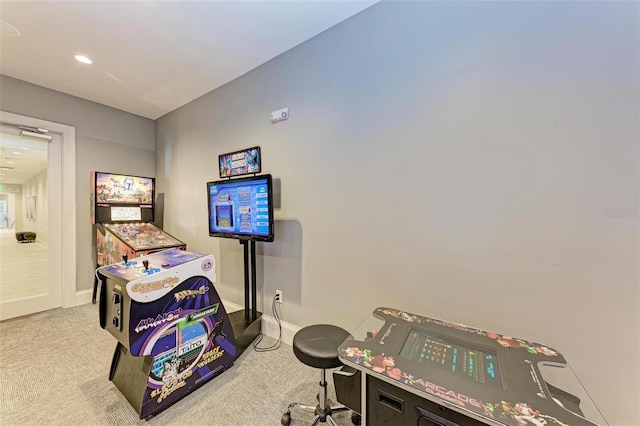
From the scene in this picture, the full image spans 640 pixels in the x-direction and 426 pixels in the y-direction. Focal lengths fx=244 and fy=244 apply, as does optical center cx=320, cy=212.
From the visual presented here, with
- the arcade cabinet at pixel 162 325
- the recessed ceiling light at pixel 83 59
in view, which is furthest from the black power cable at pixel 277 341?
the recessed ceiling light at pixel 83 59

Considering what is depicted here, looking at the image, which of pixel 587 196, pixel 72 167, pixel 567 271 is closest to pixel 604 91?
pixel 587 196

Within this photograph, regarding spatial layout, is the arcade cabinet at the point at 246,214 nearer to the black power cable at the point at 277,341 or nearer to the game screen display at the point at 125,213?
the black power cable at the point at 277,341

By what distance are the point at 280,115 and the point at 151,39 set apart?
1316 millimetres

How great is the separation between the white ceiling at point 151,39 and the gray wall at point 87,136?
0.65ft

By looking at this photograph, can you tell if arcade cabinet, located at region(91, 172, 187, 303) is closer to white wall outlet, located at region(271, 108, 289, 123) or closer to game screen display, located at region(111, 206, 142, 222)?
game screen display, located at region(111, 206, 142, 222)

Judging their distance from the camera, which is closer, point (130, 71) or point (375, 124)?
point (375, 124)

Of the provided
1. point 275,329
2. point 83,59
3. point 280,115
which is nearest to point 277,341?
point 275,329

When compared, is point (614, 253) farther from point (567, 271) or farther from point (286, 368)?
point (286, 368)

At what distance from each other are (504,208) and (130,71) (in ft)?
12.5

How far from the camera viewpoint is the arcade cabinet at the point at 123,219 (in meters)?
2.98

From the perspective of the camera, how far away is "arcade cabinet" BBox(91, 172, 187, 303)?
2.98m

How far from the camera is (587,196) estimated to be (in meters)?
1.27

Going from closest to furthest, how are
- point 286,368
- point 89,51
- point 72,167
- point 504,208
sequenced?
point 504,208 < point 286,368 < point 89,51 < point 72,167

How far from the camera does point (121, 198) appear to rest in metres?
3.45
